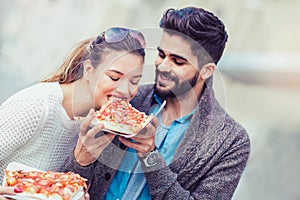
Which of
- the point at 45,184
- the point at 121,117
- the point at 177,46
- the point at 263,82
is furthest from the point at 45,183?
the point at 263,82

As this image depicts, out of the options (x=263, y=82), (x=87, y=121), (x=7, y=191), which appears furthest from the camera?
(x=263, y=82)

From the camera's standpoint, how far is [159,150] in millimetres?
1437

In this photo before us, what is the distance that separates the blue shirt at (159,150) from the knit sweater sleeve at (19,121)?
0.26m

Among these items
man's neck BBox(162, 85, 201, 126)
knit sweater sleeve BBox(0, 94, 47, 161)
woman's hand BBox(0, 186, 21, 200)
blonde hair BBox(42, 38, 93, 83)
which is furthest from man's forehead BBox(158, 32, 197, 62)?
woman's hand BBox(0, 186, 21, 200)

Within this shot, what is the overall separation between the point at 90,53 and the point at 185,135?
341mm

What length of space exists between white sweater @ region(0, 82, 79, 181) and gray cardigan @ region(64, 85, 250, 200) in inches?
→ 2.1

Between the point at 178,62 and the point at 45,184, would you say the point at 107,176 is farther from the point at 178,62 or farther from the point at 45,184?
the point at 178,62

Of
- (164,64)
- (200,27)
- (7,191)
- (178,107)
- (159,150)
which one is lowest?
(7,191)

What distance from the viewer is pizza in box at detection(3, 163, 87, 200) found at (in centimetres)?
128

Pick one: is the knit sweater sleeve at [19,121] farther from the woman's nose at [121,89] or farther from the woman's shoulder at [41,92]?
the woman's nose at [121,89]

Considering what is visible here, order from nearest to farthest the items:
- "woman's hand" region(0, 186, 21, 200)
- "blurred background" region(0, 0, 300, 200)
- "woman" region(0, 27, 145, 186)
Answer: "woman's hand" region(0, 186, 21, 200), "woman" region(0, 27, 145, 186), "blurred background" region(0, 0, 300, 200)

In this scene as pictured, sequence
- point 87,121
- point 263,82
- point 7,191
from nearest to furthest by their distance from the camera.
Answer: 1. point 7,191
2. point 87,121
3. point 263,82

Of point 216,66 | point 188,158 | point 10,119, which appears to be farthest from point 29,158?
point 216,66

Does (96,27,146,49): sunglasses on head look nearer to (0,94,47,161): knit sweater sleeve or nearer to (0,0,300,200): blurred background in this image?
(0,0,300,200): blurred background
